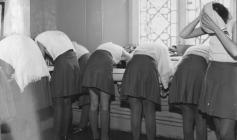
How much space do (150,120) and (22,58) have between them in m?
1.15

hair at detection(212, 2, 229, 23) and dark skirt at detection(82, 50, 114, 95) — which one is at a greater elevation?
hair at detection(212, 2, 229, 23)

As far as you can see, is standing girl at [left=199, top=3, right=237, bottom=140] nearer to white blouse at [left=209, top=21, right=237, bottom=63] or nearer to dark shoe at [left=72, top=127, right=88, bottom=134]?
white blouse at [left=209, top=21, right=237, bottom=63]

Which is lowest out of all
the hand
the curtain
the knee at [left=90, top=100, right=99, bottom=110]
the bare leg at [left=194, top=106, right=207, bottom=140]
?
the bare leg at [left=194, top=106, right=207, bottom=140]

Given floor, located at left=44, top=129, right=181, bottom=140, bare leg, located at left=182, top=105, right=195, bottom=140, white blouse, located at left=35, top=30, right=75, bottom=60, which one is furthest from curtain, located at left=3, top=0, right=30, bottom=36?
bare leg, located at left=182, top=105, right=195, bottom=140

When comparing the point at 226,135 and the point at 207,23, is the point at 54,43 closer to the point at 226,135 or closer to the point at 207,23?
the point at 207,23

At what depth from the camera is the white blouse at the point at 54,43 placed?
320 centimetres

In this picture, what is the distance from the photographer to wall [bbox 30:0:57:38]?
4.16 meters

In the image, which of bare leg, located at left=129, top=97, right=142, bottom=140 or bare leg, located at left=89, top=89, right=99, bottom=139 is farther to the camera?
bare leg, located at left=89, top=89, right=99, bottom=139

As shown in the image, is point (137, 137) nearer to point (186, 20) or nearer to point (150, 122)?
point (150, 122)

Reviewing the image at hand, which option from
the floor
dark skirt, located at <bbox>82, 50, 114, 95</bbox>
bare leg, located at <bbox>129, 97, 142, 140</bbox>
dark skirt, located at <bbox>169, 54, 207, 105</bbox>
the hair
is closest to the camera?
the hair

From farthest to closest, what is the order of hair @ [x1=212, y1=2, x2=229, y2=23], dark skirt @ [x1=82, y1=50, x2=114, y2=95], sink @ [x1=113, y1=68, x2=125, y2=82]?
sink @ [x1=113, y1=68, x2=125, y2=82]
dark skirt @ [x1=82, y1=50, x2=114, y2=95]
hair @ [x1=212, y1=2, x2=229, y2=23]

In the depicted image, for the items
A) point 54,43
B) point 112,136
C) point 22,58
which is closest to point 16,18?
point 54,43

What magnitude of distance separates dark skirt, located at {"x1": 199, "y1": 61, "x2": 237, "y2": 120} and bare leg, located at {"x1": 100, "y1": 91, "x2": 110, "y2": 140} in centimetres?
130

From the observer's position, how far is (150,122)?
2.92 metres
